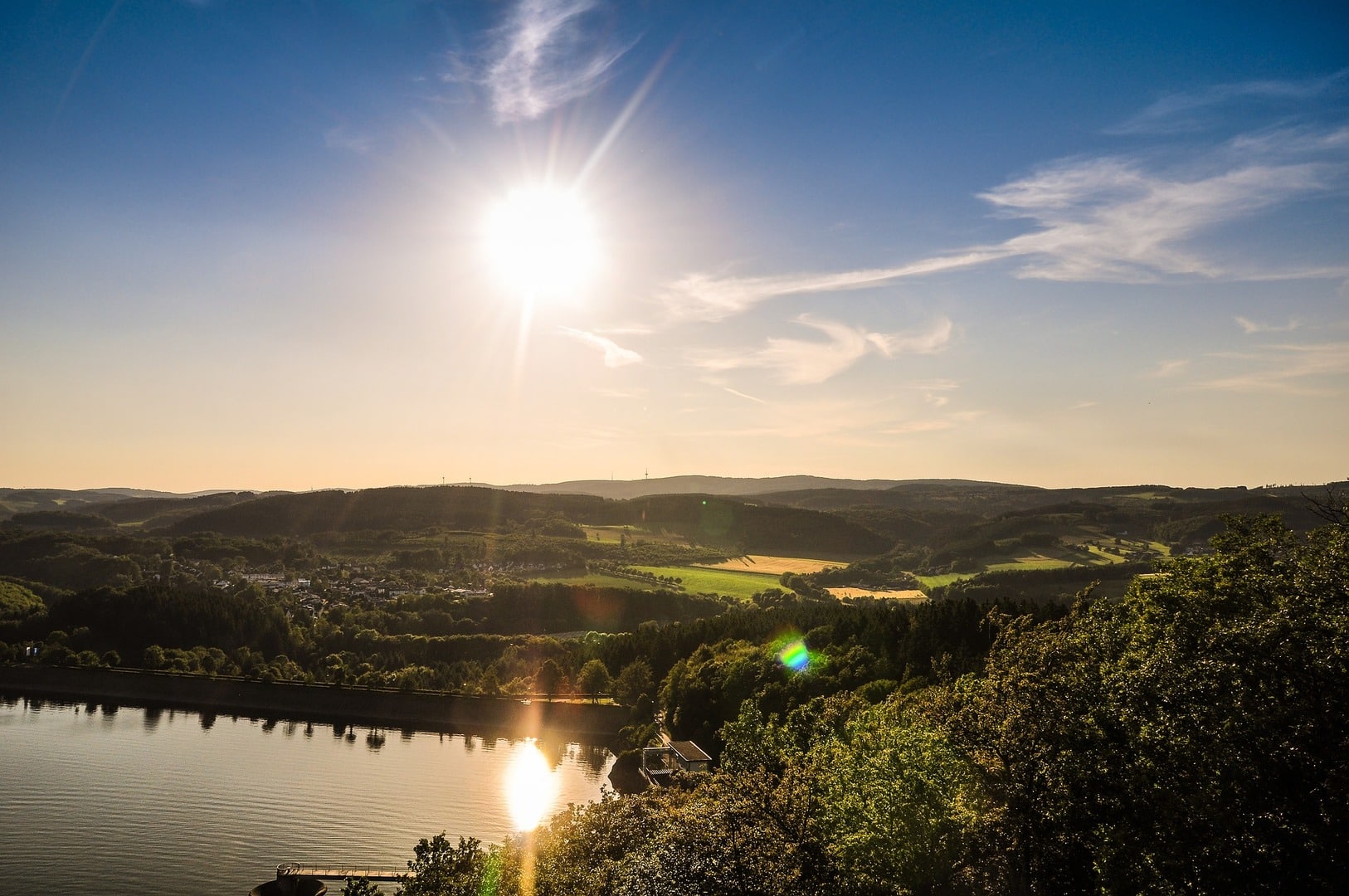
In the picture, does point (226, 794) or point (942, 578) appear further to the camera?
point (942, 578)

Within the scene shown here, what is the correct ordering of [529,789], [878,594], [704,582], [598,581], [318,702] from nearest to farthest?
[529,789] → [318,702] → [878,594] → [598,581] → [704,582]

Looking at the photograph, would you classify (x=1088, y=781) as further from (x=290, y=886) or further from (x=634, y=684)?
(x=634, y=684)

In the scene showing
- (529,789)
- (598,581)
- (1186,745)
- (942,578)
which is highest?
(1186,745)

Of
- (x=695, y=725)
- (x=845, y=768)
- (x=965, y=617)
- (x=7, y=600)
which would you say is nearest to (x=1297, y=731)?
(x=845, y=768)

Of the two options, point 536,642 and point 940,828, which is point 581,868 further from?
point 536,642

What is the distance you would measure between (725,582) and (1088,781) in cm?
17004

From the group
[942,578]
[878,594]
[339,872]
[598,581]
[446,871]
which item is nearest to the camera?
[446,871]

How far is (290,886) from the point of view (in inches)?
1548

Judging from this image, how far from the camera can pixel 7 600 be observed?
132500 mm

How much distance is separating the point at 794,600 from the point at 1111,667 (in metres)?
140

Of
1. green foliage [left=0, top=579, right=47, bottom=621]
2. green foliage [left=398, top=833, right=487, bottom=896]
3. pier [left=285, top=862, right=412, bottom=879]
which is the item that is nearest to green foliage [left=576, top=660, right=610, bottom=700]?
pier [left=285, top=862, right=412, bottom=879]

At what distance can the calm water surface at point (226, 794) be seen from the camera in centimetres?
4438

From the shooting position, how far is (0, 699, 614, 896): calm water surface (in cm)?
4438

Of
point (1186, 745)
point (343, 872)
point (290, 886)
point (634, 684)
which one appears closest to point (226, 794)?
point (343, 872)
